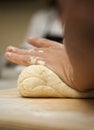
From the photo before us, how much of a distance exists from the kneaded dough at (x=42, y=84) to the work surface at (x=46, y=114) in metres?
0.03

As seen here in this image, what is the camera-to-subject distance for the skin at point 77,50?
0.36 meters

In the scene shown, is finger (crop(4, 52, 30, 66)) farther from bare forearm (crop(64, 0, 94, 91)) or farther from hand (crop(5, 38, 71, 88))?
bare forearm (crop(64, 0, 94, 91))

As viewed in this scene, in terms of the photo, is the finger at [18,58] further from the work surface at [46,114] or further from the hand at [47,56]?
the work surface at [46,114]

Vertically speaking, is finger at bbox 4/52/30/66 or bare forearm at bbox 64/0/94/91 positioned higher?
bare forearm at bbox 64/0/94/91

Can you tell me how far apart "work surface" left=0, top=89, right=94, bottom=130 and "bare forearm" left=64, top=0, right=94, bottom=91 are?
0.06m

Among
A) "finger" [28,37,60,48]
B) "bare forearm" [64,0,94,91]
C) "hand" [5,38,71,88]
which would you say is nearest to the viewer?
"bare forearm" [64,0,94,91]

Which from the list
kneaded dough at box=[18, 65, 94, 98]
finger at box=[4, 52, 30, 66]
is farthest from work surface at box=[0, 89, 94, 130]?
finger at box=[4, 52, 30, 66]

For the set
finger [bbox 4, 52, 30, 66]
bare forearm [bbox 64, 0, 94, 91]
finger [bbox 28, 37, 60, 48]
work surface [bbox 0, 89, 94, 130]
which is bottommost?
work surface [bbox 0, 89, 94, 130]

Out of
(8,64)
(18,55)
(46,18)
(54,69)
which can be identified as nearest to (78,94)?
(54,69)

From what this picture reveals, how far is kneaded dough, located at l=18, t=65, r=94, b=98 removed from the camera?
0.58 meters

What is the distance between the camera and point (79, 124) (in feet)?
1.37

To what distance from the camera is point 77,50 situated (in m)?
0.43

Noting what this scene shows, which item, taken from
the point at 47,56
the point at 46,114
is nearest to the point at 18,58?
the point at 47,56

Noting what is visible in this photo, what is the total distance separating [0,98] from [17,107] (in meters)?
0.09
